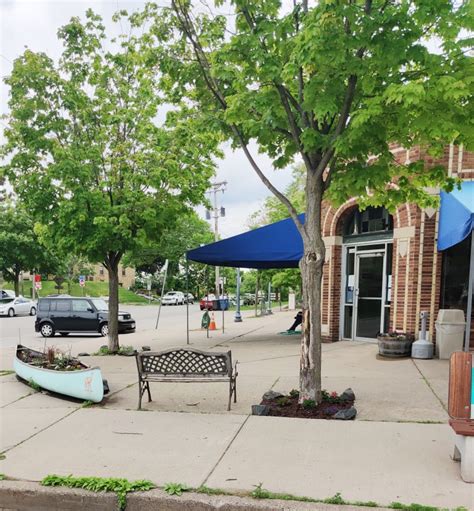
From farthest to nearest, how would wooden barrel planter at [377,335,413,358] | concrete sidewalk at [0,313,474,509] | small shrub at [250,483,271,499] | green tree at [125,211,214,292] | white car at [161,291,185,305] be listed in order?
green tree at [125,211,214,292], white car at [161,291,185,305], wooden barrel planter at [377,335,413,358], concrete sidewalk at [0,313,474,509], small shrub at [250,483,271,499]

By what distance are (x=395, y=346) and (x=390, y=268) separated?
7.06 ft

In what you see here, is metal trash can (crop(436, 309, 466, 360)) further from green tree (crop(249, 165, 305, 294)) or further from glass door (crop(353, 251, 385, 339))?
green tree (crop(249, 165, 305, 294))

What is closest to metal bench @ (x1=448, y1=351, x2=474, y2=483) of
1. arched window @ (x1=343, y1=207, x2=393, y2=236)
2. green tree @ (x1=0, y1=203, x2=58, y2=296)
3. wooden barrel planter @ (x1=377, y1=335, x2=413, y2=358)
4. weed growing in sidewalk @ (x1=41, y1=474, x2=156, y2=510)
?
weed growing in sidewalk @ (x1=41, y1=474, x2=156, y2=510)

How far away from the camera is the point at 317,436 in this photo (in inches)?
192

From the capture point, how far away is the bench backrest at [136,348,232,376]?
6.09 metres

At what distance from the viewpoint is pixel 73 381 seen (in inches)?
251

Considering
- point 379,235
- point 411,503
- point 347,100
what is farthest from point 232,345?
point 411,503

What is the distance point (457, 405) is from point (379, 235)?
741cm

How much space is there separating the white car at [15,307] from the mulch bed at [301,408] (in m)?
26.3

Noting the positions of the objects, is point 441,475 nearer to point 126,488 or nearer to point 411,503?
point 411,503

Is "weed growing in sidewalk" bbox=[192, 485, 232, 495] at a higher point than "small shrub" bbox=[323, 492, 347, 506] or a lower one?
lower

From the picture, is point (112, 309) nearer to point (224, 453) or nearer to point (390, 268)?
point (390, 268)

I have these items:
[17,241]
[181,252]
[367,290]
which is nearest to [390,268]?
[367,290]

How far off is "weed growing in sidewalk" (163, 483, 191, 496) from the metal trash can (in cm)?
714
